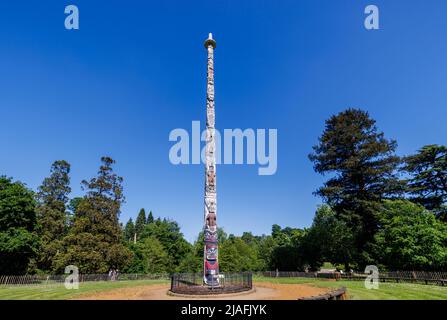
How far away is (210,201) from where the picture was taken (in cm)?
2567

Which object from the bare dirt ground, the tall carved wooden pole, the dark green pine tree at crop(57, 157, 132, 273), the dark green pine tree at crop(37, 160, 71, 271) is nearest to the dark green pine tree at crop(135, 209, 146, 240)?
the dark green pine tree at crop(37, 160, 71, 271)

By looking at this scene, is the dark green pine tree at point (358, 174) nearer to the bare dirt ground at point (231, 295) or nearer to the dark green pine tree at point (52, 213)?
the bare dirt ground at point (231, 295)

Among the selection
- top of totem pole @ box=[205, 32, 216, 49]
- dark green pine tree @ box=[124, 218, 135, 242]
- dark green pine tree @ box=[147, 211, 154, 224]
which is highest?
top of totem pole @ box=[205, 32, 216, 49]

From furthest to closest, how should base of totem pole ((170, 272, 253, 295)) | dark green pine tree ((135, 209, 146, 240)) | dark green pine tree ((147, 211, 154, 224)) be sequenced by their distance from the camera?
dark green pine tree ((147, 211, 154, 224)) → dark green pine tree ((135, 209, 146, 240)) → base of totem pole ((170, 272, 253, 295))

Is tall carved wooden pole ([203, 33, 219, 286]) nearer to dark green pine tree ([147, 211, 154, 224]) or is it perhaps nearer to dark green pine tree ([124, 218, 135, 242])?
dark green pine tree ([124, 218, 135, 242])

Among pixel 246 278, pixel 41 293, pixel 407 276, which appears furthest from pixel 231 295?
pixel 407 276

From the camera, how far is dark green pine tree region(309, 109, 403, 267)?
1367 inches

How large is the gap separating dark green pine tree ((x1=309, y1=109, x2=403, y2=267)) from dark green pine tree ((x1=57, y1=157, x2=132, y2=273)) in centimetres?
2924

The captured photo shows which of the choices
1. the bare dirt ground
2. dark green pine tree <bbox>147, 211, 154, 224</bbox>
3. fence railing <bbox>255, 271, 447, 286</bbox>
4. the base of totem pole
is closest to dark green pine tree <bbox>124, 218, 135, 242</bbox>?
dark green pine tree <bbox>147, 211, 154, 224</bbox>

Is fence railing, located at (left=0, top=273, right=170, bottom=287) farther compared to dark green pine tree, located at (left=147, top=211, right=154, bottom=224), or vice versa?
dark green pine tree, located at (left=147, top=211, right=154, bottom=224)

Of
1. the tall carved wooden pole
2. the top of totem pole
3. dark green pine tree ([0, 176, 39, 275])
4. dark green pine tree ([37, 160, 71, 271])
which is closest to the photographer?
the tall carved wooden pole

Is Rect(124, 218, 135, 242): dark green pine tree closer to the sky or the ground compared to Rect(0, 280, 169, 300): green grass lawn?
closer to the ground
